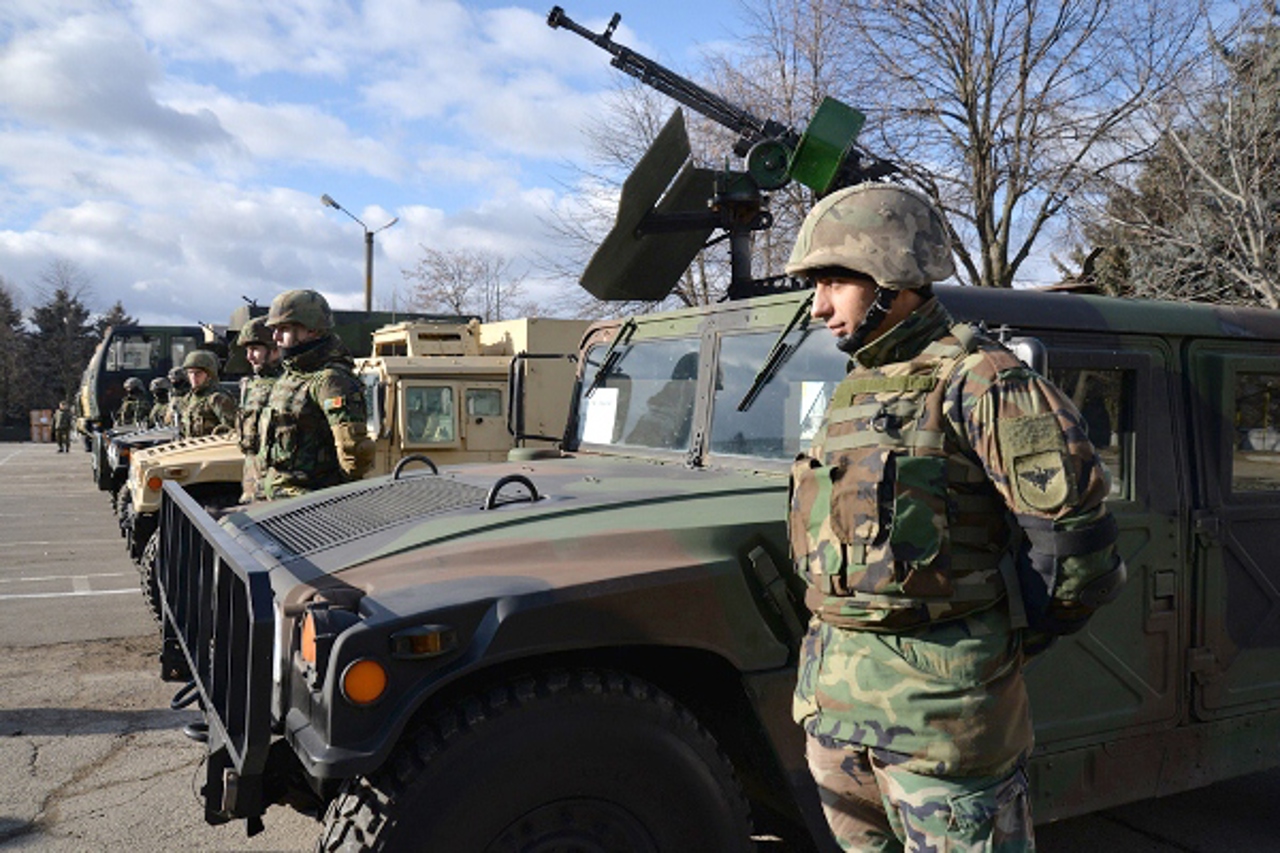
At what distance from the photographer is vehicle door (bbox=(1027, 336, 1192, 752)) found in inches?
116

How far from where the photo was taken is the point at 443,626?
223cm

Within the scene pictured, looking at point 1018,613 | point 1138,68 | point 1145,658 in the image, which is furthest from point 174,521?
point 1138,68

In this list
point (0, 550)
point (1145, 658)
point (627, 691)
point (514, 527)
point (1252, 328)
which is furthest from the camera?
point (0, 550)

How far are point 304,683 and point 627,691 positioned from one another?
2.19 ft

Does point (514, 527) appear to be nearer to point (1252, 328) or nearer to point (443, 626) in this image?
point (443, 626)

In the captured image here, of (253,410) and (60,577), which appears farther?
(60,577)

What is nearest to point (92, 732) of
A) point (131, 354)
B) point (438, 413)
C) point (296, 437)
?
point (296, 437)

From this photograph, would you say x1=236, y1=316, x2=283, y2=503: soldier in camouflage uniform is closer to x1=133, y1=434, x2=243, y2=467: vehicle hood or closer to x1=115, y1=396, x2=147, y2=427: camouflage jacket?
x1=133, y1=434, x2=243, y2=467: vehicle hood

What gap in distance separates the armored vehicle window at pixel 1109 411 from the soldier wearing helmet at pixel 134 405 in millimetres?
15696

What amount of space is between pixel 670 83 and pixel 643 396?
3910 mm

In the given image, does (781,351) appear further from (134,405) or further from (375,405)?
(134,405)

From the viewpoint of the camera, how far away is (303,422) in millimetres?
4895

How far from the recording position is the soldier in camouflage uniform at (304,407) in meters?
4.85

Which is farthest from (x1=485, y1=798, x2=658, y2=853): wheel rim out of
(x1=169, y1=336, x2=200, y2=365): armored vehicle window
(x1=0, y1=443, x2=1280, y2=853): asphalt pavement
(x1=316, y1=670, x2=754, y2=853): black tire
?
(x1=169, y1=336, x2=200, y2=365): armored vehicle window
